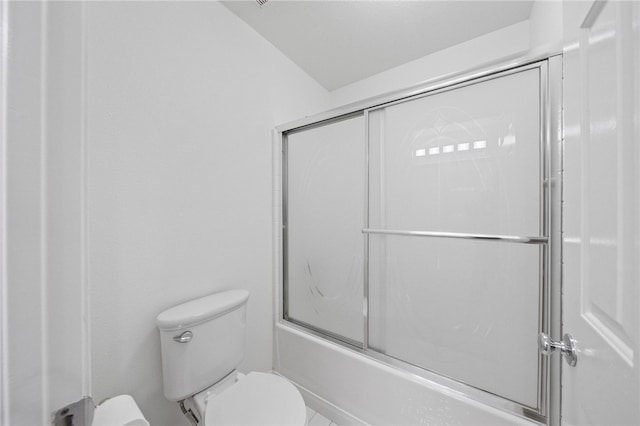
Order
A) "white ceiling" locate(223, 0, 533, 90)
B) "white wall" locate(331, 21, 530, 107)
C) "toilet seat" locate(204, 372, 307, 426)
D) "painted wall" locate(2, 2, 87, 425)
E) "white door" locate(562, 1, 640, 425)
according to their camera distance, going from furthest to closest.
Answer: "white wall" locate(331, 21, 530, 107), "white ceiling" locate(223, 0, 533, 90), "toilet seat" locate(204, 372, 307, 426), "white door" locate(562, 1, 640, 425), "painted wall" locate(2, 2, 87, 425)

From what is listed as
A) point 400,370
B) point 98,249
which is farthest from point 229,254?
point 400,370

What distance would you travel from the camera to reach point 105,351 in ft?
3.34

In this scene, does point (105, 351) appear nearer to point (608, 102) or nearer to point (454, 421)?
point (454, 421)

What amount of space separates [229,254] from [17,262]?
1283 millimetres

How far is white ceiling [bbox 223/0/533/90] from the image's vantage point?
1410 mm

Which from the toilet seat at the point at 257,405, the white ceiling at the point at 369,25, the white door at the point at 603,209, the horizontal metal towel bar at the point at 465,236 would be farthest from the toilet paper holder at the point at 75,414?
the white ceiling at the point at 369,25

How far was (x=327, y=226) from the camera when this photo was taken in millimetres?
1589

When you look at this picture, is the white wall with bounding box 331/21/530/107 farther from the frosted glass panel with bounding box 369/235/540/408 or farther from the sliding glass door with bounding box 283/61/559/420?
the frosted glass panel with bounding box 369/235/540/408

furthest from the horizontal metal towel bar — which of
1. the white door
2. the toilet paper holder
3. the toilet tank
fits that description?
→ the toilet paper holder

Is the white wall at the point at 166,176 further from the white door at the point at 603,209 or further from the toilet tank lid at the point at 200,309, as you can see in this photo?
the white door at the point at 603,209

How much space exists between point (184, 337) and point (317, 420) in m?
0.94

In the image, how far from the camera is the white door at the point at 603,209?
390mm

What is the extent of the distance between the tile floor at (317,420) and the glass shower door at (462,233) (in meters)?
0.52

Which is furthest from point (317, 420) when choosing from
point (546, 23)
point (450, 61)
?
point (450, 61)
